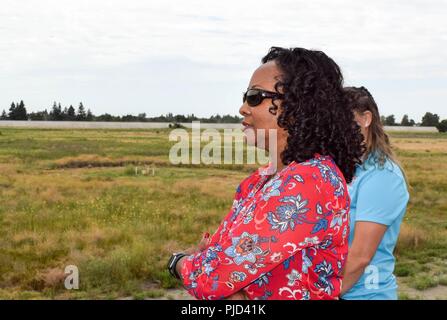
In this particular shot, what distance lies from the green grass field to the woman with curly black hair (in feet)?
17.7

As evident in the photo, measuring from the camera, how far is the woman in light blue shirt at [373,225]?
7.87ft

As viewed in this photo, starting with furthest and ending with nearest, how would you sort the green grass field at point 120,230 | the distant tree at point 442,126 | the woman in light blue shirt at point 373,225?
the distant tree at point 442,126
the green grass field at point 120,230
the woman in light blue shirt at point 373,225

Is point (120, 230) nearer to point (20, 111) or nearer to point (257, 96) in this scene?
point (257, 96)

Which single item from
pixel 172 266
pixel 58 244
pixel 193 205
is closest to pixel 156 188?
pixel 193 205

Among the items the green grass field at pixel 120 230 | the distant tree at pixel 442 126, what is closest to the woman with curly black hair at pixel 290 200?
the green grass field at pixel 120 230

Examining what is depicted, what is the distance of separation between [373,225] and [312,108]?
3.02 feet

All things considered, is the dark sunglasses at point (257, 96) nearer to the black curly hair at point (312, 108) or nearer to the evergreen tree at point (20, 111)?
the black curly hair at point (312, 108)

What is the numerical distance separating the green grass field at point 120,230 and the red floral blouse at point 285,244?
5446 millimetres

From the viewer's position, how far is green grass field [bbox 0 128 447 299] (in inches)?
295

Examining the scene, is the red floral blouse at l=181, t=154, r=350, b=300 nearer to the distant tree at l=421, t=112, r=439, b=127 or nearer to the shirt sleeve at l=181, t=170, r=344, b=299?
the shirt sleeve at l=181, t=170, r=344, b=299

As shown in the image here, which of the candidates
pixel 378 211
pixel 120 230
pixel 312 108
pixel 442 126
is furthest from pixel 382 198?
pixel 442 126

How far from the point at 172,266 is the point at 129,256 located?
22.5 feet

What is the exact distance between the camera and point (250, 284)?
1623 millimetres
